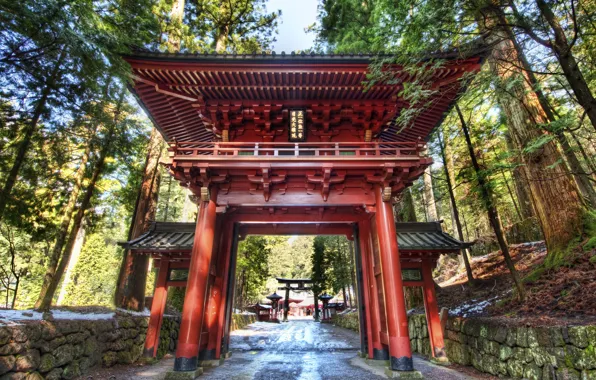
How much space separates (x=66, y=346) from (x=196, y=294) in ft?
8.08

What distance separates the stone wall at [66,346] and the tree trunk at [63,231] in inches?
67.6

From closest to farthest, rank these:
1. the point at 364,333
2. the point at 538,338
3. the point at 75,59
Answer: the point at 538,338, the point at 75,59, the point at 364,333

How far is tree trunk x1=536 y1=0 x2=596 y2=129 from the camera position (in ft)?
12.4

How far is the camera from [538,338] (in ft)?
Result: 15.6

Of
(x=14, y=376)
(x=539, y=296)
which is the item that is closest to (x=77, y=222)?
(x=14, y=376)

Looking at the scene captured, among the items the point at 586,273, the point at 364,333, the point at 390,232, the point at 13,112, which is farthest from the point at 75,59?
the point at 586,273

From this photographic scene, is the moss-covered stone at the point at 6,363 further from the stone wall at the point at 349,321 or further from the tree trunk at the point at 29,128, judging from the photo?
the stone wall at the point at 349,321

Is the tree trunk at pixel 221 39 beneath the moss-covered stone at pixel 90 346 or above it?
above

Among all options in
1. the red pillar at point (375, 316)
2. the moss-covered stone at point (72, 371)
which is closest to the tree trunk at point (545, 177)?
the red pillar at point (375, 316)

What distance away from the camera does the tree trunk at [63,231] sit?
22.5ft

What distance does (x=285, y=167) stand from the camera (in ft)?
19.6

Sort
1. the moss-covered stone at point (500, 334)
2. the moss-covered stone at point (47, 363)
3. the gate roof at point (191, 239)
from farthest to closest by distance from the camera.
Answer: the gate roof at point (191, 239)
the moss-covered stone at point (500, 334)
the moss-covered stone at point (47, 363)

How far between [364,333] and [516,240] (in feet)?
31.6

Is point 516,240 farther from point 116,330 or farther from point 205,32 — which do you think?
point 205,32
